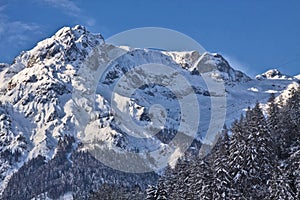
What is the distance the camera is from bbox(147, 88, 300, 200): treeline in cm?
6931

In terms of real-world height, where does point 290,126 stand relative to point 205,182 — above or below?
above

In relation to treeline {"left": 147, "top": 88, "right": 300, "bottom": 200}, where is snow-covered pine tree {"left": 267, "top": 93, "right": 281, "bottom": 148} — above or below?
above

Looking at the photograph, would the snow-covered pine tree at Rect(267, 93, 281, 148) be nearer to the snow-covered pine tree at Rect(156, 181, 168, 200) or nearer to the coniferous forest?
the coniferous forest

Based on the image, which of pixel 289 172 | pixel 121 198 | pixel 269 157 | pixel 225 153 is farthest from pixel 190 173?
pixel 121 198

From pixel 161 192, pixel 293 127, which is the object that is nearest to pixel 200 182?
pixel 161 192

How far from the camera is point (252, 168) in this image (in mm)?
76750

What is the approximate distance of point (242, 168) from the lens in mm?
77000

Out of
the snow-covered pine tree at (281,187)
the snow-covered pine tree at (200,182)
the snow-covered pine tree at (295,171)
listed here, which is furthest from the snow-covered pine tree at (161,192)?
the snow-covered pine tree at (295,171)

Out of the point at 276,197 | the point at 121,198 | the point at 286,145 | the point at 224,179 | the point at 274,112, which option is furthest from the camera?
the point at 121,198

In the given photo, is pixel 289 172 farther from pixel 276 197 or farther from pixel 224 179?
pixel 224 179

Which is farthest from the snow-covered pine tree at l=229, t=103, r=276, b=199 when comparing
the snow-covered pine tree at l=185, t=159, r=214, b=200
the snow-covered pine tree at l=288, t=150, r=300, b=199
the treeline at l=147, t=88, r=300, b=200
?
the snow-covered pine tree at l=288, t=150, r=300, b=199

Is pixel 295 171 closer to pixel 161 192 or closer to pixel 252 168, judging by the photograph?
pixel 252 168

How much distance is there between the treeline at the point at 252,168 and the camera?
69312 mm

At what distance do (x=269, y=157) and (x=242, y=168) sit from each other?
143 inches
